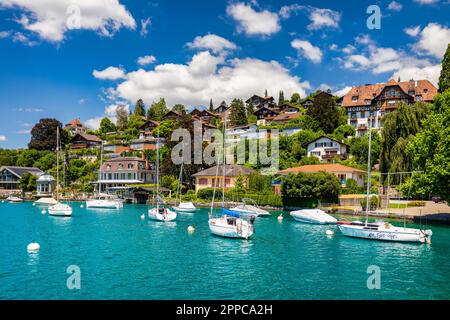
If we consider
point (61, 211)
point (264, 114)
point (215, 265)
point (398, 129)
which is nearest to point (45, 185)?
point (61, 211)

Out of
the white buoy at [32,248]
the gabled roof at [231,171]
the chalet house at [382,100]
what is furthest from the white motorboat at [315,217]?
the chalet house at [382,100]

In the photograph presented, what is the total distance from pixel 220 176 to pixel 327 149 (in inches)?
1010

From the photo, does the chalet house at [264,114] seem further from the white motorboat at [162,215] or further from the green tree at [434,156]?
the green tree at [434,156]

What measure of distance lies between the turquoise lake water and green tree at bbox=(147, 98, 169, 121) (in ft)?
359

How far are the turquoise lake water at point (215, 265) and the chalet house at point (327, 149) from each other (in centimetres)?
4202

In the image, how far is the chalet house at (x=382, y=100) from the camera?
3538 inches

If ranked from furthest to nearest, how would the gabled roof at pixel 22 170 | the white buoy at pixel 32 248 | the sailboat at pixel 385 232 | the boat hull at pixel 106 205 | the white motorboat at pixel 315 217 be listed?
1. the gabled roof at pixel 22 170
2. the boat hull at pixel 106 205
3. the white motorboat at pixel 315 217
4. the sailboat at pixel 385 232
5. the white buoy at pixel 32 248

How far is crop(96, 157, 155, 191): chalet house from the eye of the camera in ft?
313

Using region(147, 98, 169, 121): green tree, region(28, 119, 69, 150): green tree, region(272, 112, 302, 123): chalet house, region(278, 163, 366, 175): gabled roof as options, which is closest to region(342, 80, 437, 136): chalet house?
region(272, 112, 302, 123): chalet house

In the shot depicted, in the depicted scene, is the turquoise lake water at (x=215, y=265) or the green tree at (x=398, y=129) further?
the green tree at (x=398, y=129)

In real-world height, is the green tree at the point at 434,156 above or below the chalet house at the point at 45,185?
above

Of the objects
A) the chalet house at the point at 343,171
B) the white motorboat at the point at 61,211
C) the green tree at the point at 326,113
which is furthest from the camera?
the green tree at the point at 326,113

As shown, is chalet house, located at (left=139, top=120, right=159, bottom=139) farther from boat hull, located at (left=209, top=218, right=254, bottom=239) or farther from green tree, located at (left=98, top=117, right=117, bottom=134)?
boat hull, located at (left=209, top=218, right=254, bottom=239)

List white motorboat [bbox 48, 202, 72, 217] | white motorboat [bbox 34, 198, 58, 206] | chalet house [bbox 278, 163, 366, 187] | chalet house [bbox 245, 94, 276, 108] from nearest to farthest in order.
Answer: white motorboat [bbox 48, 202, 72, 217]
chalet house [bbox 278, 163, 366, 187]
white motorboat [bbox 34, 198, 58, 206]
chalet house [bbox 245, 94, 276, 108]
